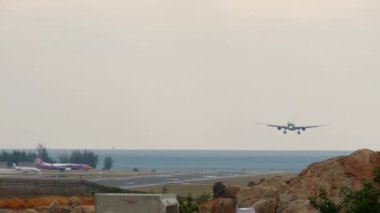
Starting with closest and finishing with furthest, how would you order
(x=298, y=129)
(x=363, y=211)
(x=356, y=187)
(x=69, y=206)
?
(x=363, y=211) → (x=356, y=187) → (x=69, y=206) → (x=298, y=129)

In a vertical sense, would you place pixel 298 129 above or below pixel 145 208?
above

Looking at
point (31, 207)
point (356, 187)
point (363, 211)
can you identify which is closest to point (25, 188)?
point (31, 207)

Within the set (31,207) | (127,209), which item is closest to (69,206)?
(31,207)

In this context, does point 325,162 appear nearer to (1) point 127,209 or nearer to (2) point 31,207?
(2) point 31,207

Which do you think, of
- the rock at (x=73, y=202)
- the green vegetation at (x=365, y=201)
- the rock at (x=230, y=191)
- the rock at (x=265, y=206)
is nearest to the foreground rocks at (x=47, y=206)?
the rock at (x=73, y=202)

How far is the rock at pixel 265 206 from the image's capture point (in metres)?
41.6

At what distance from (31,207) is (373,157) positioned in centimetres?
2194

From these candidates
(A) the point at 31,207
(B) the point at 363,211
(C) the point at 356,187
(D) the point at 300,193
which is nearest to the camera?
(B) the point at 363,211

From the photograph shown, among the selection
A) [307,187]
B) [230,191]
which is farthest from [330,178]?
[230,191]

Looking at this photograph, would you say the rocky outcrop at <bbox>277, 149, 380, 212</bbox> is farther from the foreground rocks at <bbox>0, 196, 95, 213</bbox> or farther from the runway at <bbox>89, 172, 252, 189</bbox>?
the runway at <bbox>89, 172, 252, 189</bbox>

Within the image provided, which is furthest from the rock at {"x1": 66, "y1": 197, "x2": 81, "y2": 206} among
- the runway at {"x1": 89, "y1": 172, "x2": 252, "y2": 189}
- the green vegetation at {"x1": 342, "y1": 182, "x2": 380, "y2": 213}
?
the runway at {"x1": 89, "y1": 172, "x2": 252, "y2": 189}

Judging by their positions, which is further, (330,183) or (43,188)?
(43,188)

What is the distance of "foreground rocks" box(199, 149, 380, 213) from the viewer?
4138cm

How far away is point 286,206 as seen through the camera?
42.0m
